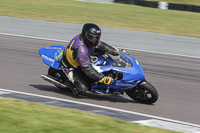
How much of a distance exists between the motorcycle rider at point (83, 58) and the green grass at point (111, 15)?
10473mm

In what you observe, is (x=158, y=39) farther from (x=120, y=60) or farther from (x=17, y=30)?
(x=120, y=60)

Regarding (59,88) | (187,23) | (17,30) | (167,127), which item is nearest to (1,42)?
(17,30)

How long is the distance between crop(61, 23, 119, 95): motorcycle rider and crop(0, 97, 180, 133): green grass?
129 centimetres

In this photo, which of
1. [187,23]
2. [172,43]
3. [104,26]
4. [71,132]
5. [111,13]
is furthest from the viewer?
[111,13]

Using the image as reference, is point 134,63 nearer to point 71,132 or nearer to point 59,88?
point 59,88

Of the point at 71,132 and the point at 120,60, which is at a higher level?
the point at 120,60

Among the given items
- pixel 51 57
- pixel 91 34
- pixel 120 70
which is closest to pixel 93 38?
pixel 91 34

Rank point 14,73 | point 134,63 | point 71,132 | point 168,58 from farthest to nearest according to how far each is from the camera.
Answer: point 168,58 → point 14,73 → point 134,63 → point 71,132

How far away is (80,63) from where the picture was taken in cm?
776

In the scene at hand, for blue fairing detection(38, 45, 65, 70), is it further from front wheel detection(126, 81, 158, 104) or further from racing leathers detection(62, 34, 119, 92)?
front wheel detection(126, 81, 158, 104)

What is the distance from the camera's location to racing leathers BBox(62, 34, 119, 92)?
25.4 ft

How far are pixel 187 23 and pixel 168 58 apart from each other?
816 cm

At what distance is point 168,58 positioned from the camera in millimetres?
12961

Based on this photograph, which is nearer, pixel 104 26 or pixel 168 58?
pixel 168 58
